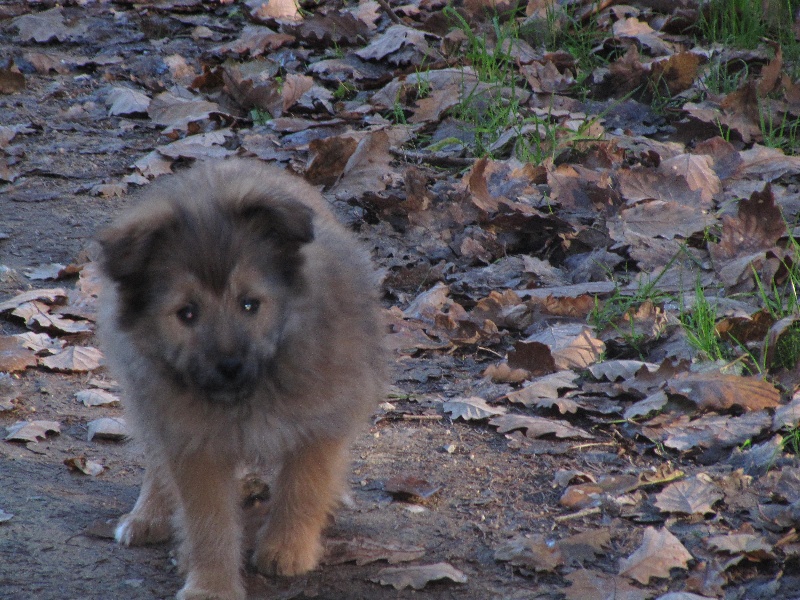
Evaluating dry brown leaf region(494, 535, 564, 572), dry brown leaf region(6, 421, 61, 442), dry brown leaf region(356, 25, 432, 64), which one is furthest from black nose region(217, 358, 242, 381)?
dry brown leaf region(356, 25, 432, 64)

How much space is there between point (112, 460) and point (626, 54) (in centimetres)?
511

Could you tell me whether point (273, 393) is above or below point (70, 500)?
above

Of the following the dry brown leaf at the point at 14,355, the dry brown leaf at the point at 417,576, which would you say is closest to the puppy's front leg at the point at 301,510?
the dry brown leaf at the point at 417,576

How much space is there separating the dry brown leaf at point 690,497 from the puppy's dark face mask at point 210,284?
1.52m

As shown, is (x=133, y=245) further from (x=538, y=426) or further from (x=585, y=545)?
(x=538, y=426)

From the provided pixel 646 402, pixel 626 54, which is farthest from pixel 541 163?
pixel 646 402

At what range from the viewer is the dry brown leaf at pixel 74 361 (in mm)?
4953

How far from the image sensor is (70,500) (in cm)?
375

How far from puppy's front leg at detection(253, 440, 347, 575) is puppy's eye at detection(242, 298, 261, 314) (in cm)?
58

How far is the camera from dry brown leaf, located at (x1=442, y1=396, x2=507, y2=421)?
432 centimetres

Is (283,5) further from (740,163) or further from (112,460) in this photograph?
(112,460)

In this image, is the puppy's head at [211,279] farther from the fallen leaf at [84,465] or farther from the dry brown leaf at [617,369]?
the dry brown leaf at [617,369]

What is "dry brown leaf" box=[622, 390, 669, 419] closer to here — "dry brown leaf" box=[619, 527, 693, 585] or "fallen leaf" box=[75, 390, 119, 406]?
"dry brown leaf" box=[619, 527, 693, 585]

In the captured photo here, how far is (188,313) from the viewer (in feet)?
10.2
